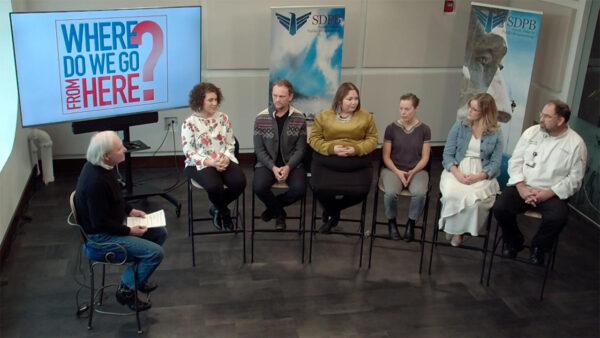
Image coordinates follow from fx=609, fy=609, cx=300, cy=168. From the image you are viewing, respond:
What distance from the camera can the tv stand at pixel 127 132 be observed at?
16.0 ft

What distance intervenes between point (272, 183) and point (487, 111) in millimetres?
1634

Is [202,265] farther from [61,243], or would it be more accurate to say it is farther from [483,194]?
[483,194]

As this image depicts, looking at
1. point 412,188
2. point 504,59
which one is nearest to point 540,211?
point 412,188

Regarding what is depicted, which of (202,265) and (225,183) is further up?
(225,183)

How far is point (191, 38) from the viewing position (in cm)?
514

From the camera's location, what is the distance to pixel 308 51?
18.5 ft

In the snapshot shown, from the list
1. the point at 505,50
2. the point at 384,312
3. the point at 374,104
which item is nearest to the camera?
the point at 384,312

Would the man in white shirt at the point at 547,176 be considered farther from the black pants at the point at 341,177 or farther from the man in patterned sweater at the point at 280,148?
the man in patterned sweater at the point at 280,148

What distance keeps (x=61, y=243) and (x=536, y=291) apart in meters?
3.52

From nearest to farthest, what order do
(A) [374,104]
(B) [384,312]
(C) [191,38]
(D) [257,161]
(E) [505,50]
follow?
1. (B) [384,312]
2. (D) [257,161]
3. (C) [191,38]
4. (E) [505,50]
5. (A) [374,104]

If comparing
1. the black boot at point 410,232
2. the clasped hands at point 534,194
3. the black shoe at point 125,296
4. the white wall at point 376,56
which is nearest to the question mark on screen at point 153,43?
the white wall at point 376,56

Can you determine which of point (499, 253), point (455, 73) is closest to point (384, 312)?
point (499, 253)

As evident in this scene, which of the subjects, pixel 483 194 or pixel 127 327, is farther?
pixel 483 194

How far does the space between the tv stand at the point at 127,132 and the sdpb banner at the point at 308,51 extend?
1303 millimetres
